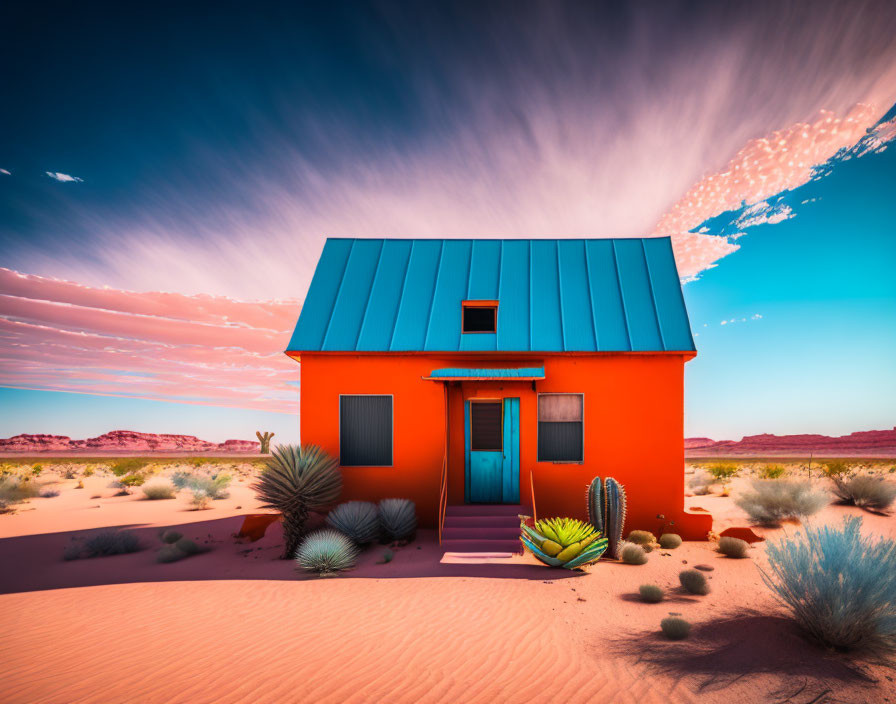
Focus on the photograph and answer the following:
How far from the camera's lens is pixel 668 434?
10.6m

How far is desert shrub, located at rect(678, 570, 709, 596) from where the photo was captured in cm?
668

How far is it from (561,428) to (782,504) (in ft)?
21.2

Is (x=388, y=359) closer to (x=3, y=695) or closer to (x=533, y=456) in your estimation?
(x=533, y=456)

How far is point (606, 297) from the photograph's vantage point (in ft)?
38.9

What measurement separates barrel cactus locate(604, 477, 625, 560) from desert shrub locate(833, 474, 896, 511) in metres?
9.25

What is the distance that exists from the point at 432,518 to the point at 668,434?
615 cm

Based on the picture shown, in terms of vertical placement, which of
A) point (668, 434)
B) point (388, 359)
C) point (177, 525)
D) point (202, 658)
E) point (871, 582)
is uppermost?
point (388, 359)

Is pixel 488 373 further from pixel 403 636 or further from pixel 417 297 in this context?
pixel 403 636

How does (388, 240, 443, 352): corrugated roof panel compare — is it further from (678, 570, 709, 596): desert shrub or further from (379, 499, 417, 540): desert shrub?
(678, 570, 709, 596): desert shrub

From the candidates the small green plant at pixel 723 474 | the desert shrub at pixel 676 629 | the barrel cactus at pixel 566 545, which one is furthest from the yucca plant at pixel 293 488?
the small green plant at pixel 723 474

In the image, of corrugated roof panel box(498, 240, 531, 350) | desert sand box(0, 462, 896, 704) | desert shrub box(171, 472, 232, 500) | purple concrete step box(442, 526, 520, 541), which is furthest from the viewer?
desert shrub box(171, 472, 232, 500)

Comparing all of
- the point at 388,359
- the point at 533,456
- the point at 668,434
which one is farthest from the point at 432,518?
the point at 668,434

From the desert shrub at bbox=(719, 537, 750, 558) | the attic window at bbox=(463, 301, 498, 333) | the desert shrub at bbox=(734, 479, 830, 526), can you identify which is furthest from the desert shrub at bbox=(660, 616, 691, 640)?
the desert shrub at bbox=(734, 479, 830, 526)

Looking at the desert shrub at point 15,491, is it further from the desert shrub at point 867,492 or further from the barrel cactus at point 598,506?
the desert shrub at point 867,492
